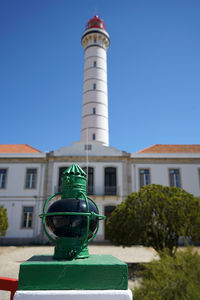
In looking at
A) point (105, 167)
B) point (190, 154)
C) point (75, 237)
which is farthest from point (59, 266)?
point (190, 154)

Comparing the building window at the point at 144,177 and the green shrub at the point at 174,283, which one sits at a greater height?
the building window at the point at 144,177

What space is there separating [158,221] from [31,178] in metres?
14.5

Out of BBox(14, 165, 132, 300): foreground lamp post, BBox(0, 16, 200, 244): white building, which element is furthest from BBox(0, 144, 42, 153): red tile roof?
BBox(14, 165, 132, 300): foreground lamp post

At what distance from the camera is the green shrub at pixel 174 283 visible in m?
3.87

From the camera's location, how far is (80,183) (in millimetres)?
1943

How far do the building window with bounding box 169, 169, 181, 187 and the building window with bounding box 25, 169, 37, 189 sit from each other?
12223mm

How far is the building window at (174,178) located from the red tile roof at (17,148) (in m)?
13.8

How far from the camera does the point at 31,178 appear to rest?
21.1 meters

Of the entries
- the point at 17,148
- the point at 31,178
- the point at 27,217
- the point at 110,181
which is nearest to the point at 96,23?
the point at 17,148

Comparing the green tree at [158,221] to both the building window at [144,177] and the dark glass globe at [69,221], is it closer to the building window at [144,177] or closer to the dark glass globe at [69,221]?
the dark glass globe at [69,221]

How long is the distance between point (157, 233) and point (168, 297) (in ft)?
18.6

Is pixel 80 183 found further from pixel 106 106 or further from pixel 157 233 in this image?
pixel 106 106

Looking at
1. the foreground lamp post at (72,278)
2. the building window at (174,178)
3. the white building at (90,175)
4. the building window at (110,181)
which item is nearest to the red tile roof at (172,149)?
the white building at (90,175)

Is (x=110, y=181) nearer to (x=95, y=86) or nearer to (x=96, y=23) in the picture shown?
(x=95, y=86)
